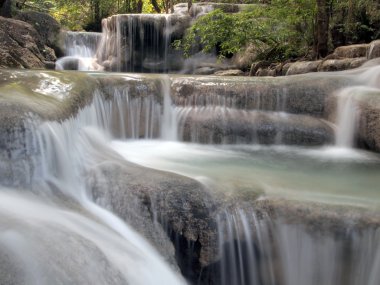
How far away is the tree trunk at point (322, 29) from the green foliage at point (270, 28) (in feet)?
1.76

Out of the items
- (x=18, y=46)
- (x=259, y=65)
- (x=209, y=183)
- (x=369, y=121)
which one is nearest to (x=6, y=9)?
(x=18, y=46)

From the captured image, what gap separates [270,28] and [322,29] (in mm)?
Answer: 1738

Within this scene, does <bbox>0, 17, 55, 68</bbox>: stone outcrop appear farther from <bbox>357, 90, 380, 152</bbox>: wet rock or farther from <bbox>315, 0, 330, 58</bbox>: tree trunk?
<bbox>357, 90, 380, 152</bbox>: wet rock

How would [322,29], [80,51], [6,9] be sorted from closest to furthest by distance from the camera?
[322,29] < [6,9] < [80,51]

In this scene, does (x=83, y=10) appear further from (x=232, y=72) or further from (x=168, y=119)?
(x=168, y=119)

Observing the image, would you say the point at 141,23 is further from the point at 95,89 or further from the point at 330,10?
the point at 95,89

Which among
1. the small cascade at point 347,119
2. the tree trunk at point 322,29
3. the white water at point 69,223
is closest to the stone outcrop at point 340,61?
the tree trunk at point 322,29

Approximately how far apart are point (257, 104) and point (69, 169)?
14.2 ft

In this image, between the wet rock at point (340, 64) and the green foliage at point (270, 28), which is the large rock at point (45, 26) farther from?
the wet rock at point (340, 64)

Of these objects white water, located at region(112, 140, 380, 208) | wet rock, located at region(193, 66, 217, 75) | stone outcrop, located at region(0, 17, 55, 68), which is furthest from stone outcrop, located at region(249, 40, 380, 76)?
stone outcrop, located at region(0, 17, 55, 68)

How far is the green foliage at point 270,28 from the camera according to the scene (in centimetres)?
1119

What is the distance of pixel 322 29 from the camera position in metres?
10.5

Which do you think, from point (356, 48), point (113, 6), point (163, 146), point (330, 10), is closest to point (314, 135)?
point (163, 146)

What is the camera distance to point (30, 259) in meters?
2.52
